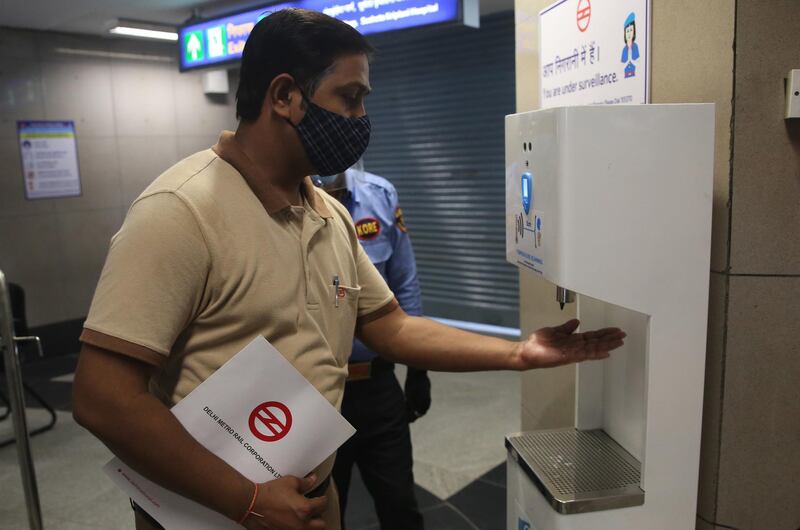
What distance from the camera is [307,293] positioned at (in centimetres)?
136

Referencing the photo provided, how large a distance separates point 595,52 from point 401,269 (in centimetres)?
110

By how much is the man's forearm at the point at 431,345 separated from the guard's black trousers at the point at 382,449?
62 cm

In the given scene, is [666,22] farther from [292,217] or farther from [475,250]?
[475,250]

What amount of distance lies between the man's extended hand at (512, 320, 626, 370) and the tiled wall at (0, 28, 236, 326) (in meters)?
5.12

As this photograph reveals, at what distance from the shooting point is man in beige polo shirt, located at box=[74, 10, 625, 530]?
1133mm

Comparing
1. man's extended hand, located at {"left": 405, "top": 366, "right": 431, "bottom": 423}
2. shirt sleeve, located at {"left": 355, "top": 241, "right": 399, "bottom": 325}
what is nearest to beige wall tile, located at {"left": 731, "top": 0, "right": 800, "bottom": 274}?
shirt sleeve, located at {"left": 355, "top": 241, "right": 399, "bottom": 325}

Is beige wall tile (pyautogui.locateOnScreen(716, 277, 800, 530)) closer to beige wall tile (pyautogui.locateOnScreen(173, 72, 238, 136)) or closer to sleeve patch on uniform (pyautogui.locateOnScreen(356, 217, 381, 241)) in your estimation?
sleeve patch on uniform (pyautogui.locateOnScreen(356, 217, 381, 241))

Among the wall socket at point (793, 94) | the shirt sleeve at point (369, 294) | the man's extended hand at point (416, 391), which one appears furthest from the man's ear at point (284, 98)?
the man's extended hand at point (416, 391)

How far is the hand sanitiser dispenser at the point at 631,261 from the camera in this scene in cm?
138

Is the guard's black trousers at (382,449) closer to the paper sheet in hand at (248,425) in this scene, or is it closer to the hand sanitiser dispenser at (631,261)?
the hand sanitiser dispenser at (631,261)

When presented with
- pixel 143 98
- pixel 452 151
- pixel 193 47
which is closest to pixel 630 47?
pixel 193 47

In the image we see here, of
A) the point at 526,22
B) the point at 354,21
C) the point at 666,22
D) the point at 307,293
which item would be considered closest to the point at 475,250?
the point at 354,21

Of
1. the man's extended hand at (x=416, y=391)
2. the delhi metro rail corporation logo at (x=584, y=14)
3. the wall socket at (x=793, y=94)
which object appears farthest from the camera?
the man's extended hand at (x=416, y=391)

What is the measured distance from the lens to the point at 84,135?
5852 mm
